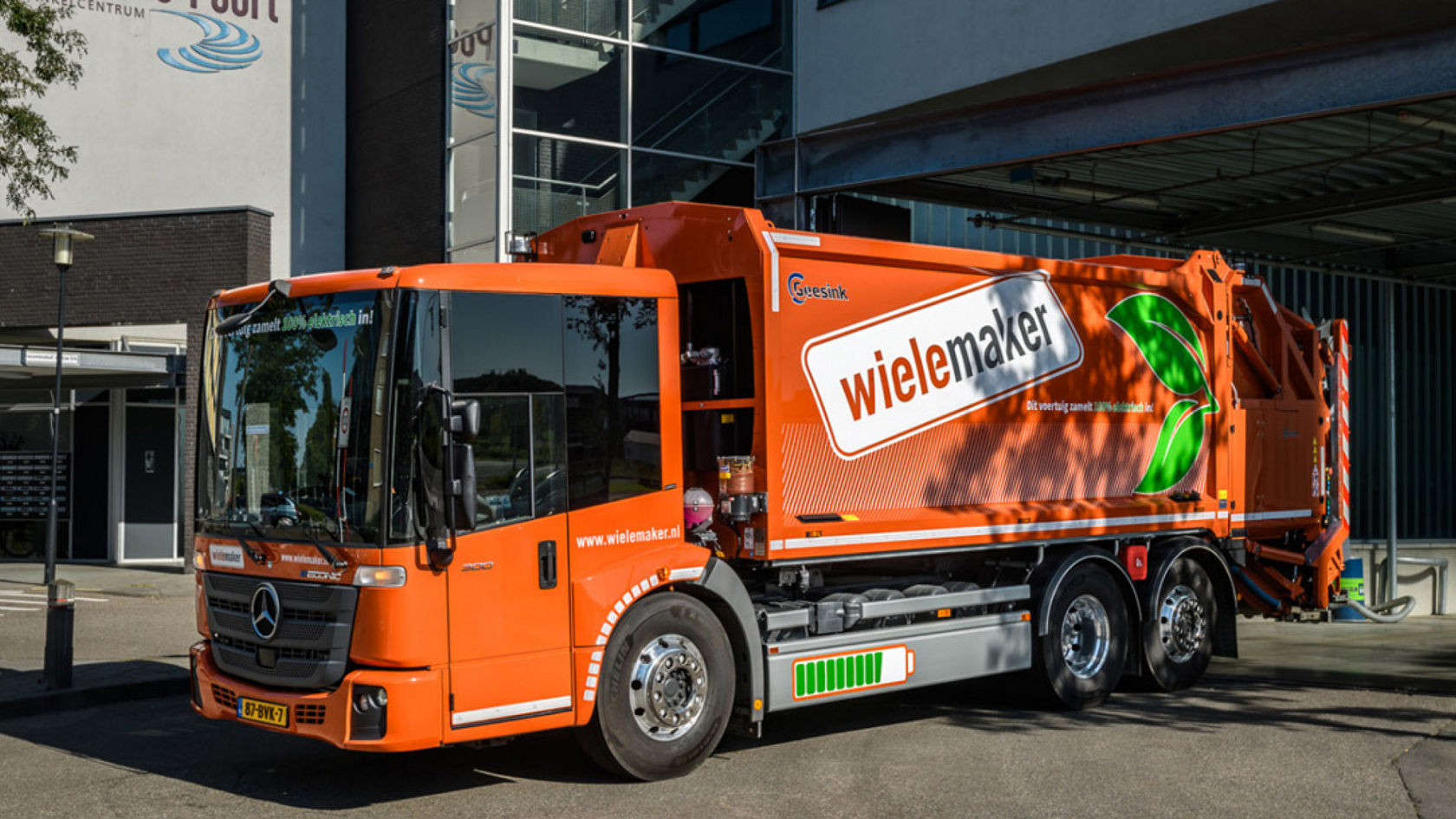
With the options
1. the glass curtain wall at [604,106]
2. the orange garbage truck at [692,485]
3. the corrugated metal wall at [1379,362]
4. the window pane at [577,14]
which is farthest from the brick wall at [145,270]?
the orange garbage truck at [692,485]

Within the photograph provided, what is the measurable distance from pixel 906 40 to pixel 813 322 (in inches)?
460

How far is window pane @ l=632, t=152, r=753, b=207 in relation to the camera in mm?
20438

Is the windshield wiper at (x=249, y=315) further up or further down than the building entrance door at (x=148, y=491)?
further up

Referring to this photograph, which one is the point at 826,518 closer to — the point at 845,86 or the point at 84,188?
the point at 845,86

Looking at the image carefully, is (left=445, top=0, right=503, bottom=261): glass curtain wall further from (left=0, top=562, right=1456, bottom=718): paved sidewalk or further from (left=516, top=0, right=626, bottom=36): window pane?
(left=0, top=562, right=1456, bottom=718): paved sidewalk

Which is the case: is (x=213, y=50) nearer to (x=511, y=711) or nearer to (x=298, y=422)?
(x=298, y=422)

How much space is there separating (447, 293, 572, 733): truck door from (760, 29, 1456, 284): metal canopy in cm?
645

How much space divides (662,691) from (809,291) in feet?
8.42

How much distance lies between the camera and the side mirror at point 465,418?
712 cm

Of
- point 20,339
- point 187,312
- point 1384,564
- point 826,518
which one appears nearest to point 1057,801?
point 826,518

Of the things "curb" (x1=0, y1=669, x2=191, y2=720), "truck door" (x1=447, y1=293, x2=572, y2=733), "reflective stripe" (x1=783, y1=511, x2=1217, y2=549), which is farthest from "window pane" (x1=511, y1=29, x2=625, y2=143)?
"truck door" (x1=447, y1=293, x2=572, y2=733)

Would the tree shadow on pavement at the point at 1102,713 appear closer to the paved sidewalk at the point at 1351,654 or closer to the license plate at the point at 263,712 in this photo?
the paved sidewalk at the point at 1351,654

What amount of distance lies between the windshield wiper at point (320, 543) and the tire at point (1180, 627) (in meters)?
6.29

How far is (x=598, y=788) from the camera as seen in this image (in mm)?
7832
